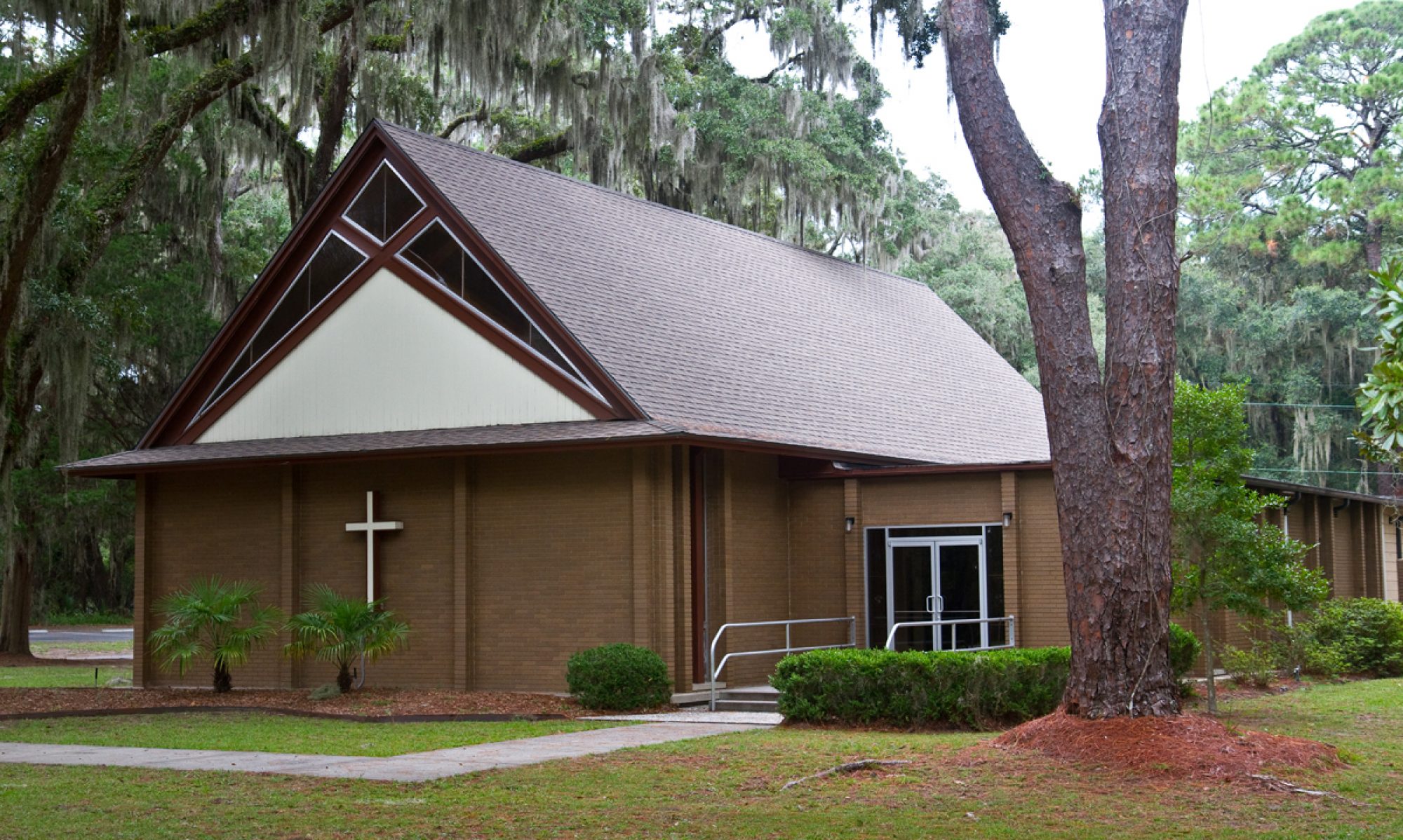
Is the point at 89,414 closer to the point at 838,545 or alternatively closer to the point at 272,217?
the point at 272,217

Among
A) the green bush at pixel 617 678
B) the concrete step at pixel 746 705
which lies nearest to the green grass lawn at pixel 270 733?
the green bush at pixel 617 678

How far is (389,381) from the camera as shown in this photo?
70.1 ft

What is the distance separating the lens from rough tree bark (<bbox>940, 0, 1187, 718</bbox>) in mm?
12758

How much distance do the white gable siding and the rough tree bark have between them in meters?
7.91

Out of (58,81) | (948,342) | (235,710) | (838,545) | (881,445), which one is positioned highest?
(58,81)

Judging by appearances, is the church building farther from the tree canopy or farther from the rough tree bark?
the tree canopy

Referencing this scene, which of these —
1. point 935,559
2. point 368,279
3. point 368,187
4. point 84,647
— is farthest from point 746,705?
point 84,647

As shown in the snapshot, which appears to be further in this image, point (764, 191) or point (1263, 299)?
point (1263, 299)

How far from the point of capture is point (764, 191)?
112ft

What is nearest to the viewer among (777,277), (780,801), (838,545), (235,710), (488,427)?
(780,801)

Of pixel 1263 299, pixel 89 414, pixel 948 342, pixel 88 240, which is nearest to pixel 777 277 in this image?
pixel 948 342

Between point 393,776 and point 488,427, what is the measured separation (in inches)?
339

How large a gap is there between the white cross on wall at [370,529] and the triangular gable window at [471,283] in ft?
10.4

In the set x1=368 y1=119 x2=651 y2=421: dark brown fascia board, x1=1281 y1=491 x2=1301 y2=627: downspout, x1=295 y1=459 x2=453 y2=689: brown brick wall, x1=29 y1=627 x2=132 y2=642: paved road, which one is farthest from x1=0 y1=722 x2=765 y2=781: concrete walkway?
x1=29 y1=627 x2=132 y2=642: paved road
